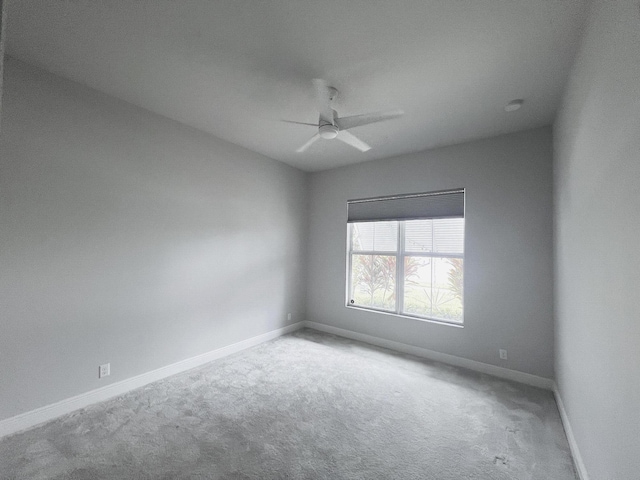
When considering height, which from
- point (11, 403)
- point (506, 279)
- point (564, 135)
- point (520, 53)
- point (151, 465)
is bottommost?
point (151, 465)

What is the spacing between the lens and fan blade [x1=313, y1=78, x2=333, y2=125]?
2.44 metres

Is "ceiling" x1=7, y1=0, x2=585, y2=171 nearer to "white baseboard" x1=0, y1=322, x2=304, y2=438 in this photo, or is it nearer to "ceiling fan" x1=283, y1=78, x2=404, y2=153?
"ceiling fan" x1=283, y1=78, x2=404, y2=153

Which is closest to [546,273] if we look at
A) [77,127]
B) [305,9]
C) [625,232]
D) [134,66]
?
[625,232]

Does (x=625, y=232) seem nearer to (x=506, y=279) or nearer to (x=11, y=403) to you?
(x=506, y=279)

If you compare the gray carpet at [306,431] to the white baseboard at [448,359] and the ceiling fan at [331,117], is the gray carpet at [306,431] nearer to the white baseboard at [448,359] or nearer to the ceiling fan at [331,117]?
the white baseboard at [448,359]

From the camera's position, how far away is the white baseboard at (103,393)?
224 cm

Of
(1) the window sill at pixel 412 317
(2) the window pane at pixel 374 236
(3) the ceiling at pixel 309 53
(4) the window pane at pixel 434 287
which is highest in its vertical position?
(3) the ceiling at pixel 309 53

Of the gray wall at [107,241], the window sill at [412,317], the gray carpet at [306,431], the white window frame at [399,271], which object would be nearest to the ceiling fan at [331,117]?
the gray wall at [107,241]

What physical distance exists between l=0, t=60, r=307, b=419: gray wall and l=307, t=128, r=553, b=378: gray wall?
2218 millimetres

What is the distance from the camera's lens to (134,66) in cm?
233

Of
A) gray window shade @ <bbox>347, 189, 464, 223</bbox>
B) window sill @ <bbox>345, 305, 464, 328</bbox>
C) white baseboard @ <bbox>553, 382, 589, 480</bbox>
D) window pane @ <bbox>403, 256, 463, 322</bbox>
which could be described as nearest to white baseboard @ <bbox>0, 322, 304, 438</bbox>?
window sill @ <bbox>345, 305, 464, 328</bbox>

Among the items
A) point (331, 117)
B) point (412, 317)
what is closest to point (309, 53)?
point (331, 117)

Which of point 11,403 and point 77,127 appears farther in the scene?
point 77,127

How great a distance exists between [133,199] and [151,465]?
87.0 inches
